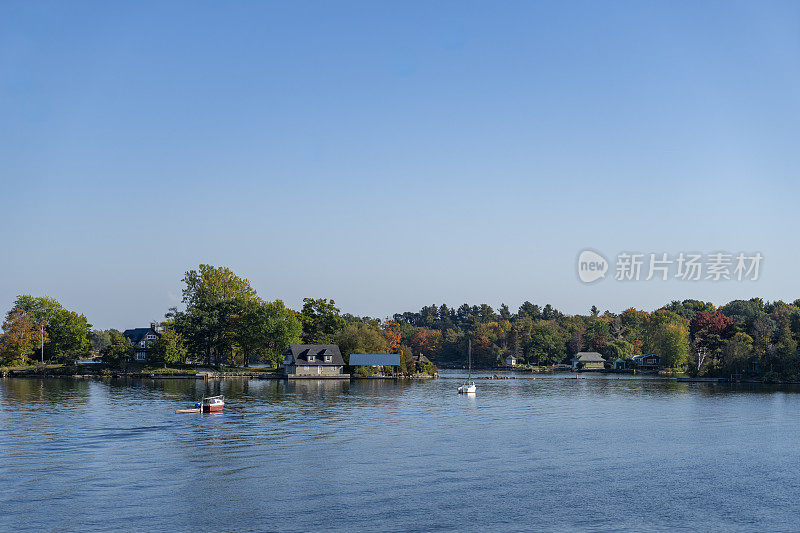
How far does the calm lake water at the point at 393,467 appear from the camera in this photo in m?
32.8

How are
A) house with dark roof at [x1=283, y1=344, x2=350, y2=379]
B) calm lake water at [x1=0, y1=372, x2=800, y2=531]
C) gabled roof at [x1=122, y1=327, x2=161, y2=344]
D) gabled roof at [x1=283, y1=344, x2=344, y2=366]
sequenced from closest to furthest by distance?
calm lake water at [x1=0, y1=372, x2=800, y2=531], house with dark roof at [x1=283, y1=344, x2=350, y2=379], gabled roof at [x1=283, y1=344, x2=344, y2=366], gabled roof at [x1=122, y1=327, x2=161, y2=344]

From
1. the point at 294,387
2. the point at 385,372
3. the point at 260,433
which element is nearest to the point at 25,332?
the point at 294,387

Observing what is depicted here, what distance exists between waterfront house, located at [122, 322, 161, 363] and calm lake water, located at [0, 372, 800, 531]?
75389mm

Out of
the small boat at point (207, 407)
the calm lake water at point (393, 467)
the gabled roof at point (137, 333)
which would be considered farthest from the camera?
the gabled roof at point (137, 333)

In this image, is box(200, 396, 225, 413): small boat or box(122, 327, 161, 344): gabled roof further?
box(122, 327, 161, 344): gabled roof

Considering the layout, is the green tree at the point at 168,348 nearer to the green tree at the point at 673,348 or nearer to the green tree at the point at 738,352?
the green tree at the point at 738,352

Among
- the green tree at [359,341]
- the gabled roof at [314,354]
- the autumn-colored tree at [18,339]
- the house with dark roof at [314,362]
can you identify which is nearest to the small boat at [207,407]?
the house with dark roof at [314,362]

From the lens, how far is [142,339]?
568 feet

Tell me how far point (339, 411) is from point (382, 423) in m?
10.8

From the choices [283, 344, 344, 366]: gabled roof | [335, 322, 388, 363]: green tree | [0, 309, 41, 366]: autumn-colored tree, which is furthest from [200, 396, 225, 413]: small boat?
[0, 309, 41, 366]: autumn-colored tree

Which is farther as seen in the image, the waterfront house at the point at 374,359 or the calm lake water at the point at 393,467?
the waterfront house at the point at 374,359

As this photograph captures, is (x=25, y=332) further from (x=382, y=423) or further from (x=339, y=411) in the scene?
(x=382, y=423)

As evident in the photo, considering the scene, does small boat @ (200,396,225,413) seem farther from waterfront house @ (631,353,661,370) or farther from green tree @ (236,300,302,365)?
waterfront house @ (631,353,661,370)

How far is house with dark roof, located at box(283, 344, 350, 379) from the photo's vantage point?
131 metres
